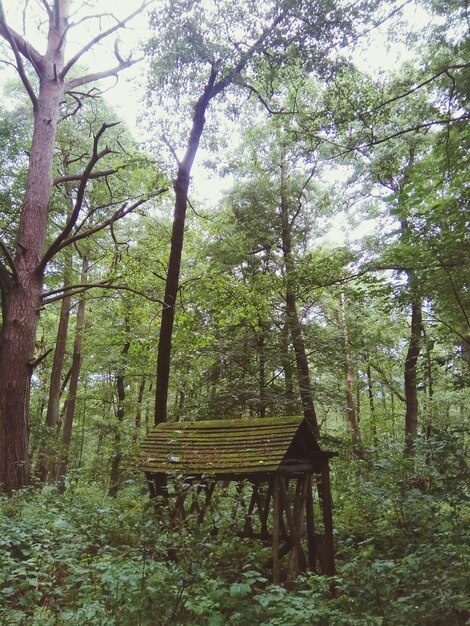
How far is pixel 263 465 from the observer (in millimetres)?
5992

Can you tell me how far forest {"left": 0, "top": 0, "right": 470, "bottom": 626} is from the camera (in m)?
4.32

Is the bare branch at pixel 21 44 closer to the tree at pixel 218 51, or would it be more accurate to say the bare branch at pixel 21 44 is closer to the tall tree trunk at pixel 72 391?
the tree at pixel 218 51

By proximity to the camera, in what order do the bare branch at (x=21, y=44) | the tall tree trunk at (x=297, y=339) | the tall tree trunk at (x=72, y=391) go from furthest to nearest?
the tall tree trunk at (x=72, y=391) < the tall tree trunk at (x=297, y=339) < the bare branch at (x=21, y=44)

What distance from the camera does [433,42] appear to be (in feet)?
21.9

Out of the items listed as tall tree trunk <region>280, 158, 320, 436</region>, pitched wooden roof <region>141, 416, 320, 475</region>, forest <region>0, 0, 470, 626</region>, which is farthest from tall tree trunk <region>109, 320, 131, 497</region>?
pitched wooden roof <region>141, 416, 320, 475</region>

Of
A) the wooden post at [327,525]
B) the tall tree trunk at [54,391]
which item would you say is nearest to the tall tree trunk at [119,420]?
the tall tree trunk at [54,391]

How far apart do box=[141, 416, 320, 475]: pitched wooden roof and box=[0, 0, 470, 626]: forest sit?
0.45 m

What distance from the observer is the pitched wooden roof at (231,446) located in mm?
6070

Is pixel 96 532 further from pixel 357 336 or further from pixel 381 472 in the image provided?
pixel 357 336

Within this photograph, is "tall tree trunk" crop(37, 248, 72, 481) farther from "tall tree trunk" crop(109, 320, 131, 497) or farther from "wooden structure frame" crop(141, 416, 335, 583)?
"wooden structure frame" crop(141, 416, 335, 583)

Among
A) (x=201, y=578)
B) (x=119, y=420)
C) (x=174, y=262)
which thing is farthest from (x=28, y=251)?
(x=119, y=420)

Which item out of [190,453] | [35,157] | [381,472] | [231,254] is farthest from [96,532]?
[231,254]

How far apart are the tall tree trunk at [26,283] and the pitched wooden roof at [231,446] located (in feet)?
8.64

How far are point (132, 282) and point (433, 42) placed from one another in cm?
930
